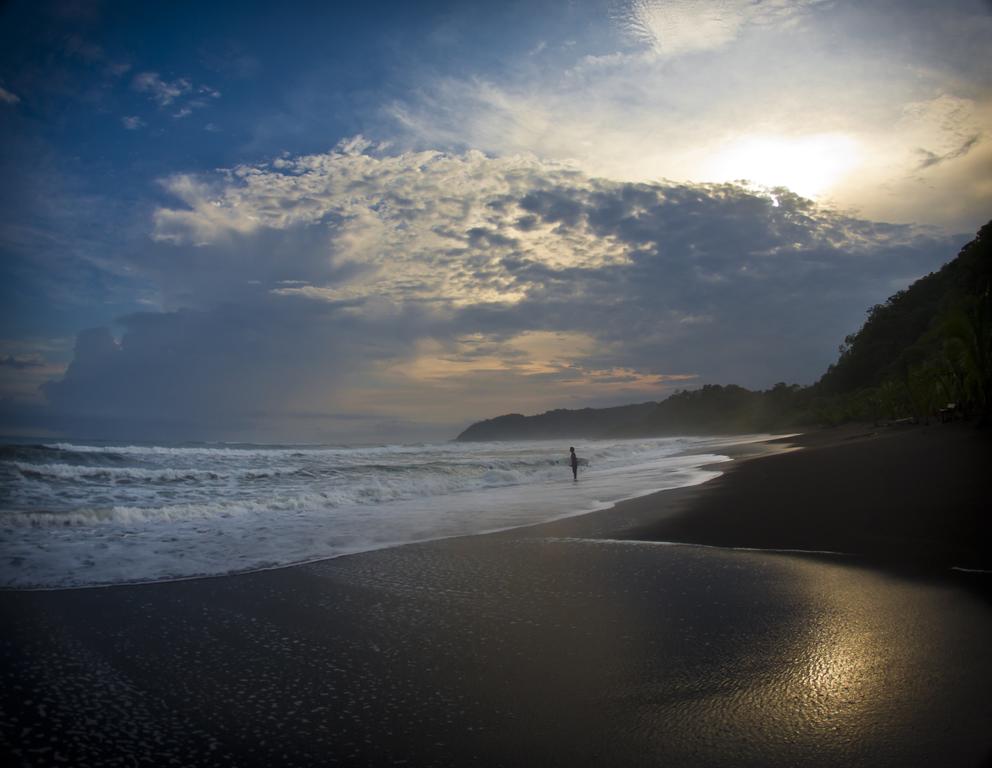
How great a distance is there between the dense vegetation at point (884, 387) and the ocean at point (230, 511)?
6.73 meters

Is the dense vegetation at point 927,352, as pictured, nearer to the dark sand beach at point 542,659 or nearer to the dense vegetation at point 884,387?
the dense vegetation at point 884,387

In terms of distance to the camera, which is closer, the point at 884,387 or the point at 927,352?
the point at 884,387

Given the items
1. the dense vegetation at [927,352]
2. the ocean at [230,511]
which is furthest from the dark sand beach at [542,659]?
the dense vegetation at [927,352]

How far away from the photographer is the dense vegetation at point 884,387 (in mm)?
13034

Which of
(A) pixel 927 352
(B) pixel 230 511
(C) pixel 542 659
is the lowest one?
(C) pixel 542 659

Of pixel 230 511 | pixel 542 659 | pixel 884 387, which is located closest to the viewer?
pixel 542 659

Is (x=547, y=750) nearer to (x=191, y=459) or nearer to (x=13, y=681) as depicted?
(x=13, y=681)

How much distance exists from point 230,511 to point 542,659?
10005 millimetres

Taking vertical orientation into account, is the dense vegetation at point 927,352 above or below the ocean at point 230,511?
above

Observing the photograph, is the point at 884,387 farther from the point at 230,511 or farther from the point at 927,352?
the point at 230,511

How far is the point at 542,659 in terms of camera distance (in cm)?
366

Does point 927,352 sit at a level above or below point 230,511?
above

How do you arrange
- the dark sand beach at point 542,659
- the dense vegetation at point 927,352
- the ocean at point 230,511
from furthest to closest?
the dense vegetation at point 927,352
the ocean at point 230,511
the dark sand beach at point 542,659

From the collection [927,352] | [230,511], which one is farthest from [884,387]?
[230,511]
